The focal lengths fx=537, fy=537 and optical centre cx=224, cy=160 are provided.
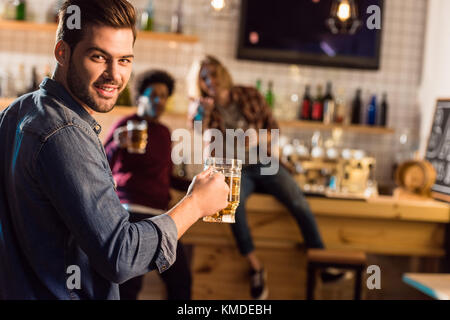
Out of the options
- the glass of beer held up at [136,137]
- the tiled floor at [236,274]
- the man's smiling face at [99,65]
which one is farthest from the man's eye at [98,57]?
the tiled floor at [236,274]

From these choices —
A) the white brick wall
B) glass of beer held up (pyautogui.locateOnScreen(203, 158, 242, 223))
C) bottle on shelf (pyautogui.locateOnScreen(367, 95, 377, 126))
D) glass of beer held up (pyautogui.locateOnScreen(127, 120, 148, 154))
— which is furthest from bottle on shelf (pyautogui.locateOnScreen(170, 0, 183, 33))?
glass of beer held up (pyautogui.locateOnScreen(203, 158, 242, 223))

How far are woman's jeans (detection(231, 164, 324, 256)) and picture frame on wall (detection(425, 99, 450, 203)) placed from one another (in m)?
1.06

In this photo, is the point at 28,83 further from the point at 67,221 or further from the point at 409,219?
the point at 67,221

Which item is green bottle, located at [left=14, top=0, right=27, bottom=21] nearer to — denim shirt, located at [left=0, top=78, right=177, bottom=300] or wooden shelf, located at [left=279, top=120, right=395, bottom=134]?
wooden shelf, located at [left=279, top=120, right=395, bottom=134]

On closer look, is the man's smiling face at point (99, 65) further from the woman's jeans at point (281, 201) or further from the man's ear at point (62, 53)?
the woman's jeans at point (281, 201)

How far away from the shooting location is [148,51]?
15.8 feet

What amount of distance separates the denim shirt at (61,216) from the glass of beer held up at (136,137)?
1.46 meters

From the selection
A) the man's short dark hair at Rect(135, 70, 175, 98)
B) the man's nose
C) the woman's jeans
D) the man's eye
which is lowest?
the woman's jeans

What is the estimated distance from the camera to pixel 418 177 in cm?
396

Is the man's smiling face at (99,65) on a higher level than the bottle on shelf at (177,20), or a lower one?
lower

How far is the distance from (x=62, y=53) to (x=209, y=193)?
0.43 m

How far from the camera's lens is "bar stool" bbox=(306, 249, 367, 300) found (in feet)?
10.1

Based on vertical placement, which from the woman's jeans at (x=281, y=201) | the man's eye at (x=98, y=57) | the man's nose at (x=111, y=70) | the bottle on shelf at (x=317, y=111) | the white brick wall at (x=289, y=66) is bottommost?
the woman's jeans at (x=281, y=201)

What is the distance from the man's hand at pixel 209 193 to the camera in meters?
1.15
